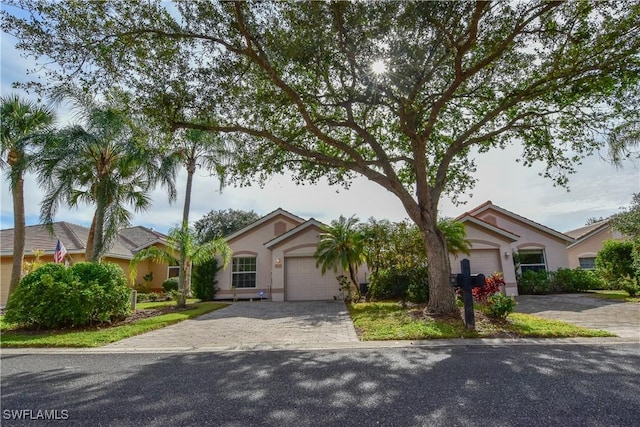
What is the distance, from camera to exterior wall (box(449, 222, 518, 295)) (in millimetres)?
16562

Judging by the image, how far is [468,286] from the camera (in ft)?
25.1

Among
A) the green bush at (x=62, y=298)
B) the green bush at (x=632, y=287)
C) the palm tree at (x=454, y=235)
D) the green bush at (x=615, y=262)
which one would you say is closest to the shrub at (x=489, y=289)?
the palm tree at (x=454, y=235)

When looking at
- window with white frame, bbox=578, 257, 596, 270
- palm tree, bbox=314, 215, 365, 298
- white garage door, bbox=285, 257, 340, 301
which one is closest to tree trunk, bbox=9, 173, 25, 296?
white garage door, bbox=285, 257, 340, 301

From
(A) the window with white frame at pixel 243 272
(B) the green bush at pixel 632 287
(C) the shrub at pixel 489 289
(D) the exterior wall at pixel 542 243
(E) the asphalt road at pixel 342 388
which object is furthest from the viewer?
(A) the window with white frame at pixel 243 272

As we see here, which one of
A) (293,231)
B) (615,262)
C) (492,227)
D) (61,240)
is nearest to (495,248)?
(492,227)

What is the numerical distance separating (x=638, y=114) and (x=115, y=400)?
14.6 m

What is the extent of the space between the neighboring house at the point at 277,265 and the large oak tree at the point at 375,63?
8163 mm

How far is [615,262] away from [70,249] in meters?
30.3

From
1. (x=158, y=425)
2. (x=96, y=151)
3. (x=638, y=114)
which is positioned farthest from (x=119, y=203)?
(x=638, y=114)

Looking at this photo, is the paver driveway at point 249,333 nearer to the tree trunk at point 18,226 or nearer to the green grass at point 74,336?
the green grass at point 74,336

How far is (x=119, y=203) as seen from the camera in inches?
531

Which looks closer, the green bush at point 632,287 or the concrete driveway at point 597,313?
the concrete driveway at point 597,313

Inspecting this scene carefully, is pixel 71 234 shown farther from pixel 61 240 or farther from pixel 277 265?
pixel 277 265

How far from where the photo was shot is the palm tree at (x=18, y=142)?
12.4 meters
